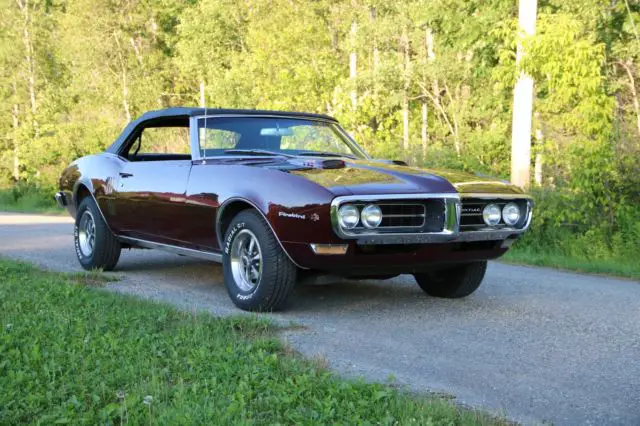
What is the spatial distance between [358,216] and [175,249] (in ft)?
7.31

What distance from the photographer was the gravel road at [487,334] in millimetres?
3916

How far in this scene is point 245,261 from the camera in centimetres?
604

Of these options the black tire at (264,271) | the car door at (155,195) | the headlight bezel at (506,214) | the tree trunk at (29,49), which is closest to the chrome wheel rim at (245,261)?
the black tire at (264,271)

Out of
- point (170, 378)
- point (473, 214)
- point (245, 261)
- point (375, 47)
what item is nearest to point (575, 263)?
point (473, 214)

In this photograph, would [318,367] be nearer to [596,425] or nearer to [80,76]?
[596,425]

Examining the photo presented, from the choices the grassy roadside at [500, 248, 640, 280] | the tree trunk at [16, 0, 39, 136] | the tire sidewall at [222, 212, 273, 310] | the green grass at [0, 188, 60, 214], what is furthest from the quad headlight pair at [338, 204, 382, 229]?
the tree trunk at [16, 0, 39, 136]

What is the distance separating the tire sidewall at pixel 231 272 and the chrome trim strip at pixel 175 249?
0.26 m

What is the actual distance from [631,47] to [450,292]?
12.7 meters

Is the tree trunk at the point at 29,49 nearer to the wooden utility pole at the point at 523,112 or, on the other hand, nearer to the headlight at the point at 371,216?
the wooden utility pole at the point at 523,112

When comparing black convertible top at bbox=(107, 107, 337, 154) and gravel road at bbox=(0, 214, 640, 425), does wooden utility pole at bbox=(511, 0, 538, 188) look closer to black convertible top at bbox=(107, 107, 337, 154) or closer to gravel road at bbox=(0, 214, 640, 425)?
gravel road at bbox=(0, 214, 640, 425)

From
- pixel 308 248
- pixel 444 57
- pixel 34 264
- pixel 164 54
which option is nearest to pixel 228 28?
pixel 164 54

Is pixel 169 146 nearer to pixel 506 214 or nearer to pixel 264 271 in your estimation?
pixel 264 271

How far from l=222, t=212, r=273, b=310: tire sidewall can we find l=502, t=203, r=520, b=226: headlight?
5.97 feet

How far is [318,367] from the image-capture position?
4152 mm
